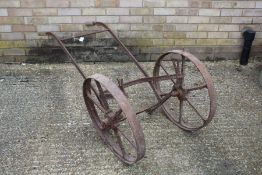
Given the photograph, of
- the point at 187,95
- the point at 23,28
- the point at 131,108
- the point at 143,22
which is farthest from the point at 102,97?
the point at 23,28

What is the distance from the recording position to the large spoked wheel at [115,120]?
11.1 ft

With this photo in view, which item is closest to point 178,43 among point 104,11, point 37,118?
point 104,11

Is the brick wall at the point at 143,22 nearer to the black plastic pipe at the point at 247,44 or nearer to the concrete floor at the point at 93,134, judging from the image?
the black plastic pipe at the point at 247,44

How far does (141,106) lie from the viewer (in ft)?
15.5

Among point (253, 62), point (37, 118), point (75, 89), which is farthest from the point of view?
point (253, 62)

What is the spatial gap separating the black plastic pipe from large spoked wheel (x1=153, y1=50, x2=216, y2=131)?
79 cm

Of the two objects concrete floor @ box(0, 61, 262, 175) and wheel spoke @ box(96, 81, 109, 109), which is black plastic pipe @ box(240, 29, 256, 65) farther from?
wheel spoke @ box(96, 81, 109, 109)

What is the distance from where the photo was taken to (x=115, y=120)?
3.75m

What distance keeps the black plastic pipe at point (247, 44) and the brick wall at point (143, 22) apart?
11 centimetres

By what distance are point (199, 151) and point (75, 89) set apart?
6.20 feet

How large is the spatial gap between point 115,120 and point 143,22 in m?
2.16

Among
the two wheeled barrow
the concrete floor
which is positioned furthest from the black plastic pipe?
the two wheeled barrow

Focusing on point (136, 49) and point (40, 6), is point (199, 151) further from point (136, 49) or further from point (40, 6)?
point (40, 6)

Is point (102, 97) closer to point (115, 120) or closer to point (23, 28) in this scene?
point (115, 120)
